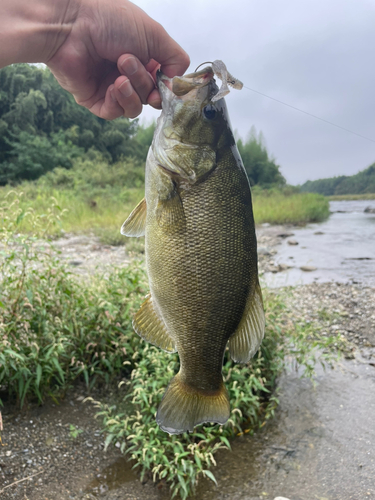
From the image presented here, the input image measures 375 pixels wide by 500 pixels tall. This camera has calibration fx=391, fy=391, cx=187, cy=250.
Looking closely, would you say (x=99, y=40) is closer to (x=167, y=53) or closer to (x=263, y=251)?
(x=167, y=53)

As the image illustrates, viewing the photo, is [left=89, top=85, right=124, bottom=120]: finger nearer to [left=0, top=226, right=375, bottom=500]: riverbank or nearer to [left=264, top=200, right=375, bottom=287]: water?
[left=0, top=226, right=375, bottom=500]: riverbank

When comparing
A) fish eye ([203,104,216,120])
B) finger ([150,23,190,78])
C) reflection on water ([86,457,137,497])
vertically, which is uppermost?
finger ([150,23,190,78])

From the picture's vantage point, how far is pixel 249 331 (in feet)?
4.81

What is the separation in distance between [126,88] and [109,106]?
28cm

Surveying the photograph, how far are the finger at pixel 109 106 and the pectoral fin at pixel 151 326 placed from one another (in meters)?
1.10

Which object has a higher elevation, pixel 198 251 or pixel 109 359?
pixel 198 251

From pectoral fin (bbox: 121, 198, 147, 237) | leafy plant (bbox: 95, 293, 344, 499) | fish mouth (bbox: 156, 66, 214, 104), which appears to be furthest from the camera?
leafy plant (bbox: 95, 293, 344, 499)

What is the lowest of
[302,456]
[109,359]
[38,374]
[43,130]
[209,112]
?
[302,456]

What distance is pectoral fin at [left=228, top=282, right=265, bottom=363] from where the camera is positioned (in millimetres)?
1447

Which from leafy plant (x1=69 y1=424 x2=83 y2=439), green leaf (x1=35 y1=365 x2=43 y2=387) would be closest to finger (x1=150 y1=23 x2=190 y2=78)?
green leaf (x1=35 y1=365 x2=43 y2=387)

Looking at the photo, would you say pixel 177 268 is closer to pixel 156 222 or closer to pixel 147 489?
pixel 156 222

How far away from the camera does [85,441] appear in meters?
3.13

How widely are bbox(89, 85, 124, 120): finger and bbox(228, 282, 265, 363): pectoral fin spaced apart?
125cm

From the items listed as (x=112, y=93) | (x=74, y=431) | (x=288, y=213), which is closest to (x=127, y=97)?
(x=112, y=93)
